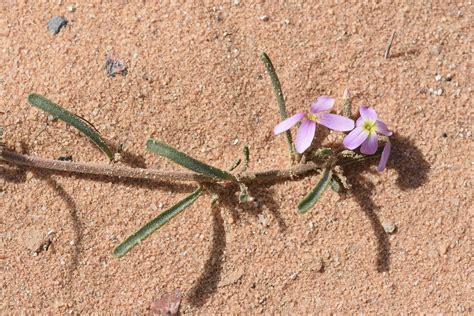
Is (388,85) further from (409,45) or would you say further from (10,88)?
(10,88)

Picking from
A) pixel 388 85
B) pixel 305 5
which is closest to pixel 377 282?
pixel 388 85

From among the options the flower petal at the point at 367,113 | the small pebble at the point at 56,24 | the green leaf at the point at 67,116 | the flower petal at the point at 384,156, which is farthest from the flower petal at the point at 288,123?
the small pebble at the point at 56,24

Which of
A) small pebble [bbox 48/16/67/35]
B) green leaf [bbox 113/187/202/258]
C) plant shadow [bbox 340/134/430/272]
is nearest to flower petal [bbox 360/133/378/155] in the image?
plant shadow [bbox 340/134/430/272]

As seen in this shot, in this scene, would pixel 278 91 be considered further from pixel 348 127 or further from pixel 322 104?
pixel 348 127

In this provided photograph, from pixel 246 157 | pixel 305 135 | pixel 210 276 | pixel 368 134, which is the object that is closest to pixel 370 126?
pixel 368 134

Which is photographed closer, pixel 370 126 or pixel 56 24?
pixel 370 126

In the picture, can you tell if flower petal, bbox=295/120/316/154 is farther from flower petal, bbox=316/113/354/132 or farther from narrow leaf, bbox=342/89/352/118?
narrow leaf, bbox=342/89/352/118

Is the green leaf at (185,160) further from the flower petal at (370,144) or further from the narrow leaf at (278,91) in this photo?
the flower petal at (370,144)
